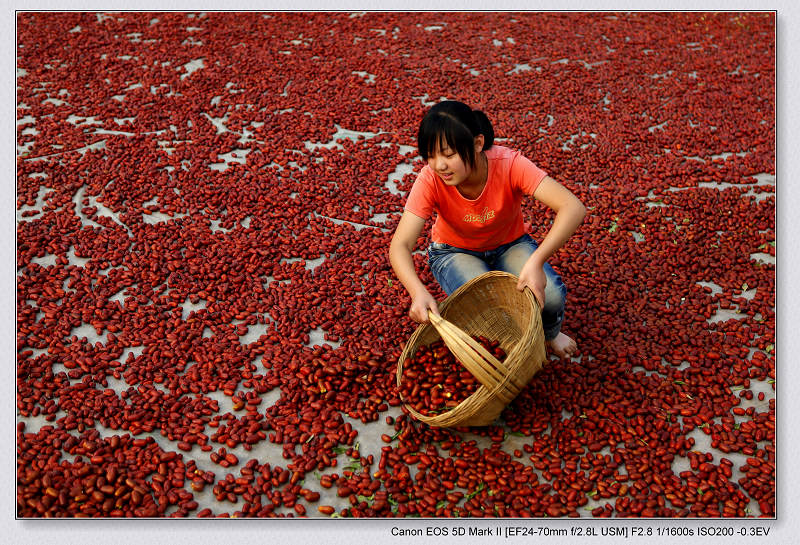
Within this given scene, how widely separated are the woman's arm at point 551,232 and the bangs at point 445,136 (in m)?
0.46

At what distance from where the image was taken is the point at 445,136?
2771mm

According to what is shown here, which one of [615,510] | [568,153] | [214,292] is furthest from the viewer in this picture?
[568,153]

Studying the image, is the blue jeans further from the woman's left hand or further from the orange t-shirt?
the woman's left hand

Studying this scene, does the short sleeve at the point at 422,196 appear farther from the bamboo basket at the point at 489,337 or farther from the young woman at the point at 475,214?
the bamboo basket at the point at 489,337

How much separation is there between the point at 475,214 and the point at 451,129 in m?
0.59

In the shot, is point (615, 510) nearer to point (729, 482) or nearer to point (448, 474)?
point (729, 482)

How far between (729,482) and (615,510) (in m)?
0.54

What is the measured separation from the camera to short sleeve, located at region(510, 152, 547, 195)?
3.08m

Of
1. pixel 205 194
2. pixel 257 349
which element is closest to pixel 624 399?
pixel 257 349

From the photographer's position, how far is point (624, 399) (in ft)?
10.5

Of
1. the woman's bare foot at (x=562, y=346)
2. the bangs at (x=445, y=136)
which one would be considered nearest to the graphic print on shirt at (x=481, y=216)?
the bangs at (x=445, y=136)

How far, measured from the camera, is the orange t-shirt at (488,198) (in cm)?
311

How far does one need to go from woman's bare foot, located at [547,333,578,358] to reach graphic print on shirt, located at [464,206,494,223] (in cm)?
75

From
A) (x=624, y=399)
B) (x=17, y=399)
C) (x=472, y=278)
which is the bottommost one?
(x=17, y=399)
